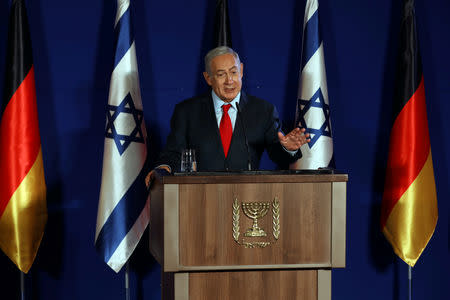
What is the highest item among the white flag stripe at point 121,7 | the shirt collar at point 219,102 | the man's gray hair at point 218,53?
the white flag stripe at point 121,7

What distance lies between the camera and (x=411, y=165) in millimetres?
3486

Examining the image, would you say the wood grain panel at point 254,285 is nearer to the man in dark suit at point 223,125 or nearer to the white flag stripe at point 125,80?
the man in dark suit at point 223,125

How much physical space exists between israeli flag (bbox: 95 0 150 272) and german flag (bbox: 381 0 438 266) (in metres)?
1.51

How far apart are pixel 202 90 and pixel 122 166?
2.48 ft

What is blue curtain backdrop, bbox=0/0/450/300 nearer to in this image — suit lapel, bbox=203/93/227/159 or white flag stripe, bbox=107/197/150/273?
white flag stripe, bbox=107/197/150/273

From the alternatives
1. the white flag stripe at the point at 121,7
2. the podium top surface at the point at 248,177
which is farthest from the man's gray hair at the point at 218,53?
the white flag stripe at the point at 121,7

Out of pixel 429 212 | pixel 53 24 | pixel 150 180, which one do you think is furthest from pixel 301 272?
pixel 53 24

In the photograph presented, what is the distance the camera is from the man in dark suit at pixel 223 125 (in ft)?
8.62

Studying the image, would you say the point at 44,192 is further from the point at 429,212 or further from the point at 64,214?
the point at 429,212

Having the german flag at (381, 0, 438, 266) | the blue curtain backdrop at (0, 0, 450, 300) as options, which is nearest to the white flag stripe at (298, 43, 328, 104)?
the blue curtain backdrop at (0, 0, 450, 300)

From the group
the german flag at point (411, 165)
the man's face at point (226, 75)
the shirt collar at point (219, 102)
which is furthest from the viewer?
the german flag at point (411, 165)

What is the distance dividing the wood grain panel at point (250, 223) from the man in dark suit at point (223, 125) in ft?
1.69

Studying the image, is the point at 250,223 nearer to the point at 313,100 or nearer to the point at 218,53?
the point at 218,53

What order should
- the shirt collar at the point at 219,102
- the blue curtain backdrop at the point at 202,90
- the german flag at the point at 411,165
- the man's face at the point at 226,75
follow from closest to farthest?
the man's face at the point at 226,75
the shirt collar at the point at 219,102
the german flag at the point at 411,165
the blue curtain backdrop at the point at 202,90
